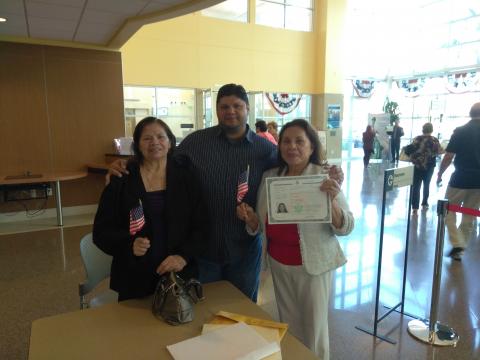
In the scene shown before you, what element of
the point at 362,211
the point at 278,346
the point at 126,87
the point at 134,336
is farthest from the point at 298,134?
the point at 126,87

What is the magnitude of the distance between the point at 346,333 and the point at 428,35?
15.5 metres

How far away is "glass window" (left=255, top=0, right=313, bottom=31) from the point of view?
40.6 feet

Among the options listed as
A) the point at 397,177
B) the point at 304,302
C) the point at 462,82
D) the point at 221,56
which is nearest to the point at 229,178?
the point at 304,302

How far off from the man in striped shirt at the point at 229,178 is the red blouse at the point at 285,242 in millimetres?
229

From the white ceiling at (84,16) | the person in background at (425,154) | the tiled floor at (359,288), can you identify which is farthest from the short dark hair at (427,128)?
the white ceiling at (84,16)

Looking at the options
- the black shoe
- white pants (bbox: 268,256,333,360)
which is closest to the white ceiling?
white pants (bbox: 268,256,333,360)

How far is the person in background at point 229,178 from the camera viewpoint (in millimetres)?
1946

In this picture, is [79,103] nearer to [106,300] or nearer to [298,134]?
[106,300]

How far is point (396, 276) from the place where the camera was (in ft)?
12.1

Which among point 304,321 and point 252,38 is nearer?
point 304,321

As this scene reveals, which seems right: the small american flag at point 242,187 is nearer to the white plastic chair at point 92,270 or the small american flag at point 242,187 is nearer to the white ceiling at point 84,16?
the white plastic chair at point 92,270

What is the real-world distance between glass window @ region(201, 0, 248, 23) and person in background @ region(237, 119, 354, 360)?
11052 millimetres

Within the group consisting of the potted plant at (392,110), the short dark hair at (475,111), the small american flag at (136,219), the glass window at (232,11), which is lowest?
the small american flag at (136,219)

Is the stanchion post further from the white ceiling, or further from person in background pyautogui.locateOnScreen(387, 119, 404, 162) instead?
person in background pyautogui.locateOnScreen(387, 119, 404, 162)
